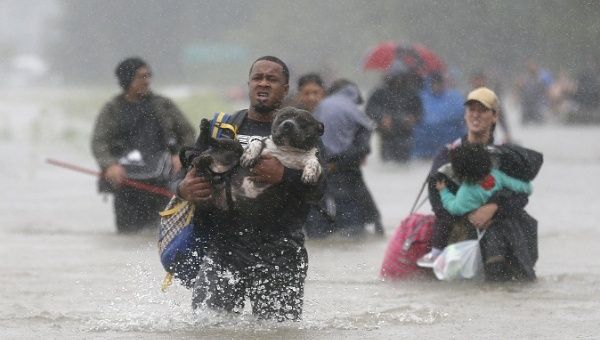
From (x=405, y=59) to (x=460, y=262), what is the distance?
1562 centimetres

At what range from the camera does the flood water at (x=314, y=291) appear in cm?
839

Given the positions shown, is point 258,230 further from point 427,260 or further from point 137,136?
point 137,136

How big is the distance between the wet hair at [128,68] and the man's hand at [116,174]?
761 millimetres

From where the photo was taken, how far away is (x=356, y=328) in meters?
8.52

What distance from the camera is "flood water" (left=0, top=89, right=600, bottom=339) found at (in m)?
8.39

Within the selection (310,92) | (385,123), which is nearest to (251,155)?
(310,92)

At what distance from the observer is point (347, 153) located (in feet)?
43.5

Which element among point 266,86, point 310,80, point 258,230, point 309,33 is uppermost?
point 266,86

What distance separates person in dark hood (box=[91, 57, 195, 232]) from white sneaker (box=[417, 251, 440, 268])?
131 inches

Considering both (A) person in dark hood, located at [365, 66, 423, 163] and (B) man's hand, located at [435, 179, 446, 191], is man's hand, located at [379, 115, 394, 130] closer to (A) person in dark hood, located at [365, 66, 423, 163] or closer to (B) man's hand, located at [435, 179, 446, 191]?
(A) person in dark hood, located at [365, 66, 423, 163]

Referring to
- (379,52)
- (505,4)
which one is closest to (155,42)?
(505,4)

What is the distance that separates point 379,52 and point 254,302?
773 inches

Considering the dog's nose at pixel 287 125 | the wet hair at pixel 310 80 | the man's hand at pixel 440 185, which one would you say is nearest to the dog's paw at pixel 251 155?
the dog's nose at pixel 287 125

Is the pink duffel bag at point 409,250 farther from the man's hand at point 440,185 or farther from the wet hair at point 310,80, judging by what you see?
the wet hair at point 310,80
